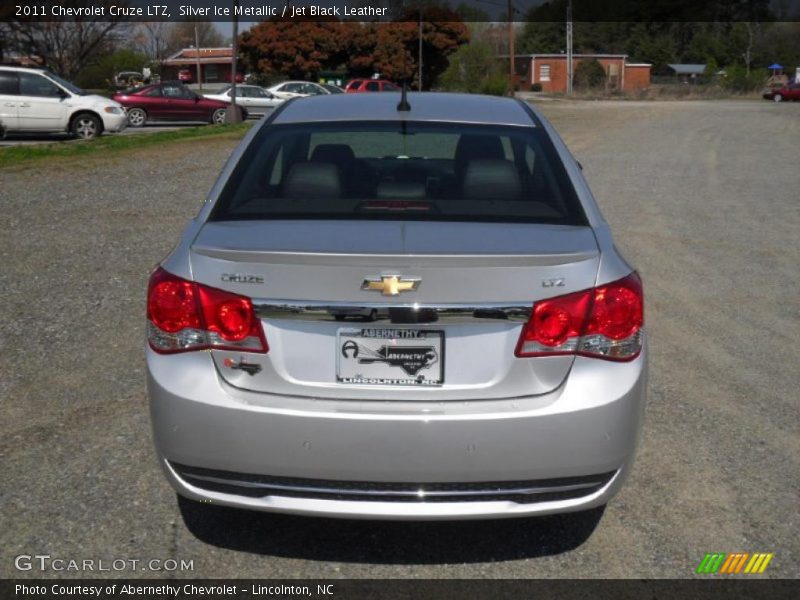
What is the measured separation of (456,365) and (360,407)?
1.11 ft

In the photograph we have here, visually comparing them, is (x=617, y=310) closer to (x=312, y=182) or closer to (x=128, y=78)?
(x=312, y=182)

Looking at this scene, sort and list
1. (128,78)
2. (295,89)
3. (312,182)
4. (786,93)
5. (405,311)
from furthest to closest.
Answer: (786,93) < (128,78) < (295,89) < (312,182) < (405,311)

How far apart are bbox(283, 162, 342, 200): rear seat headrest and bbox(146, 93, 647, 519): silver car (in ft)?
2.13

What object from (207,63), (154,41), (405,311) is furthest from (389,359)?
(207,63)

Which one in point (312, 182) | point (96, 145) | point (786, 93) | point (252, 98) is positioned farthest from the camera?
point (786, 93)

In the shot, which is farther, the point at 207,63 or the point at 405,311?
the point at 207,63

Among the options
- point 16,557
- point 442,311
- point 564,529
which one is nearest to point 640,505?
point 564,529

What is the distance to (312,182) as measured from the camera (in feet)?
13.8

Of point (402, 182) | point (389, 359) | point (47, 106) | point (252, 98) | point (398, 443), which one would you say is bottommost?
point (252, 98)

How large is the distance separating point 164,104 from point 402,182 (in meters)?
28.4

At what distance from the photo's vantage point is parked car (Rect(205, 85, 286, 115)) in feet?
113

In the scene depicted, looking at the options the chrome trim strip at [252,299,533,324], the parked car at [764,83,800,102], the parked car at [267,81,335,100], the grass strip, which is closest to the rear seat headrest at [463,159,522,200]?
the chrome trim strip at [252,299,533,324]

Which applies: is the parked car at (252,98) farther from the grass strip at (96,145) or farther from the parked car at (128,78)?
the parked car at (128,78)

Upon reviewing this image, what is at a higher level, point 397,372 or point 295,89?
point 397,372
